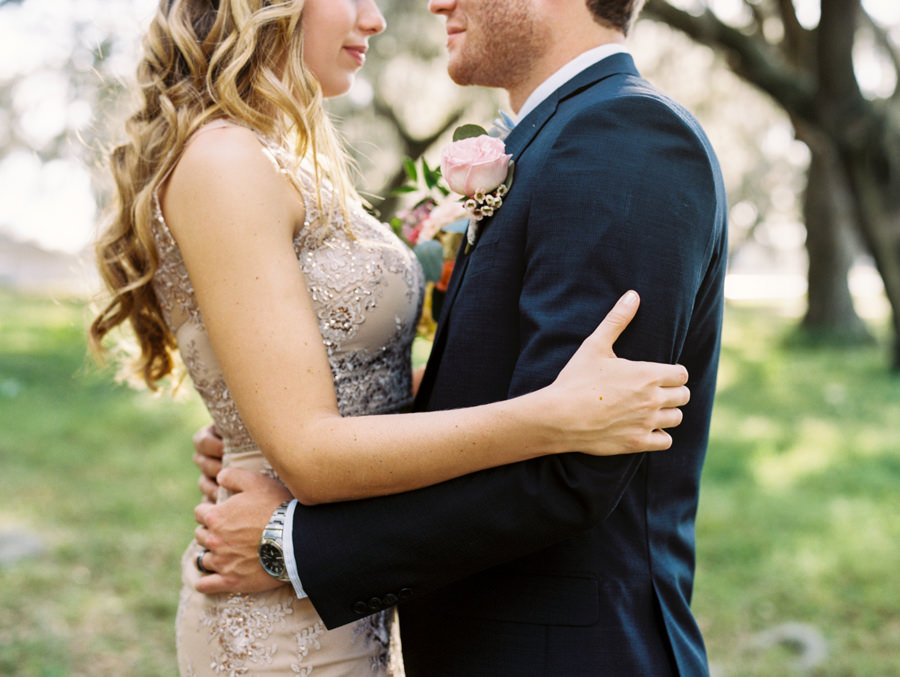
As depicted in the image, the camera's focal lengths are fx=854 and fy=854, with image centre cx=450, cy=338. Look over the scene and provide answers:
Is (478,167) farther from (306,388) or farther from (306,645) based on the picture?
(306,645)

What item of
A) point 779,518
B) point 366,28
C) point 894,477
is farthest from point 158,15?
point 894,477

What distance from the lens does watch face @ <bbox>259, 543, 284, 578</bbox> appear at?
65.8 inches

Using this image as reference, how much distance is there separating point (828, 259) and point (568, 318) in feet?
46.8

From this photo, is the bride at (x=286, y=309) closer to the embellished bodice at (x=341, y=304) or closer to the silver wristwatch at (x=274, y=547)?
the embellished bodice at (x=341, y=304)

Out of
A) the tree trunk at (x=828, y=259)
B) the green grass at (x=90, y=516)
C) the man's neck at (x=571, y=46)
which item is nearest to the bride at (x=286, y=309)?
the man's neck at (x=571, y=46)

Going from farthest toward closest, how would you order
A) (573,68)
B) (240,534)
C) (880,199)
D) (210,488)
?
(880,199)
(210,488)
(573,68)
(240,534)

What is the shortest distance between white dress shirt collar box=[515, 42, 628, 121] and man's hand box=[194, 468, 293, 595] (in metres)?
1.00

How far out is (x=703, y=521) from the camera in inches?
244

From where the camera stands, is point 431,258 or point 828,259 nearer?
point 431,258

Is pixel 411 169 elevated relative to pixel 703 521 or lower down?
elevated

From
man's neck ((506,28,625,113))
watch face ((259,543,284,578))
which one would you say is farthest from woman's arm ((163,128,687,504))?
man's neck ((506,28,625,113))

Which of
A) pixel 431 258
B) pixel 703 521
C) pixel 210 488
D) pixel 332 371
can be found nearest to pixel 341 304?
pixel 332 371

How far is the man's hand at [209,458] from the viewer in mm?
2153

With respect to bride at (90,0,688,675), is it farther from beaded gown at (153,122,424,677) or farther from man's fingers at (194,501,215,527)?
man's fingers at (194,501,215,527)
